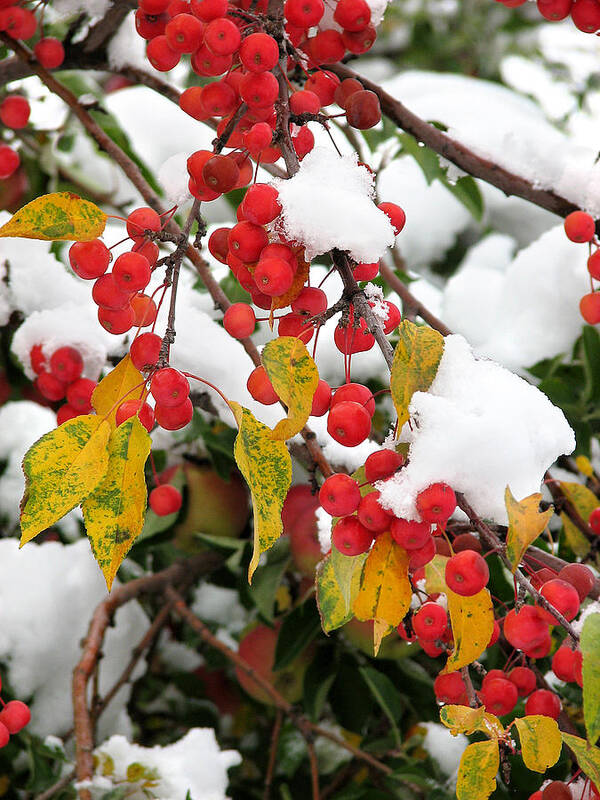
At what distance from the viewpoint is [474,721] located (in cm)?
42

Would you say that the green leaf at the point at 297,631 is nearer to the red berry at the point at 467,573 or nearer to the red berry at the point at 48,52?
the red berry at the point at 467,573

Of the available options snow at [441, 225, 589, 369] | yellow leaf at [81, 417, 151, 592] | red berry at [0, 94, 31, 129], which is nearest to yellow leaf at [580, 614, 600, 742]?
yellow leaf at [81, 417, 151, 592]

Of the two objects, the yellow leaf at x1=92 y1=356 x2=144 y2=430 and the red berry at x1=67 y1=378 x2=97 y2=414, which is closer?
the yellow leaf at x1=92 y1=356 x2=144 y2=430

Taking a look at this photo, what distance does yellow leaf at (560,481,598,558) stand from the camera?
2.36 ft

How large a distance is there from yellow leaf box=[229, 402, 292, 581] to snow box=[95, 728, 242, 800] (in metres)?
0.42

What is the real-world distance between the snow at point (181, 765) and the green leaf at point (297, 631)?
0.12m

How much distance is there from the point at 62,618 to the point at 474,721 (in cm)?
64

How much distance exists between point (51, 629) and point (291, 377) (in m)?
0.65

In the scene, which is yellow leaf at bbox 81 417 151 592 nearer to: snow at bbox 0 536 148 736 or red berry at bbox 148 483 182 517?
red berry at bbox 148 483 182 517

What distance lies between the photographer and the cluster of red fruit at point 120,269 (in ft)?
1.51

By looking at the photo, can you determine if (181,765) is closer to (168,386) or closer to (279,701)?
(279,701)

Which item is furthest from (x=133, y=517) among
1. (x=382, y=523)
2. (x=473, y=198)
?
(x=473, y=198)

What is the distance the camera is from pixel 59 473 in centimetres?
42

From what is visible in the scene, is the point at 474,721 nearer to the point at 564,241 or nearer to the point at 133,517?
the point at 133,517
